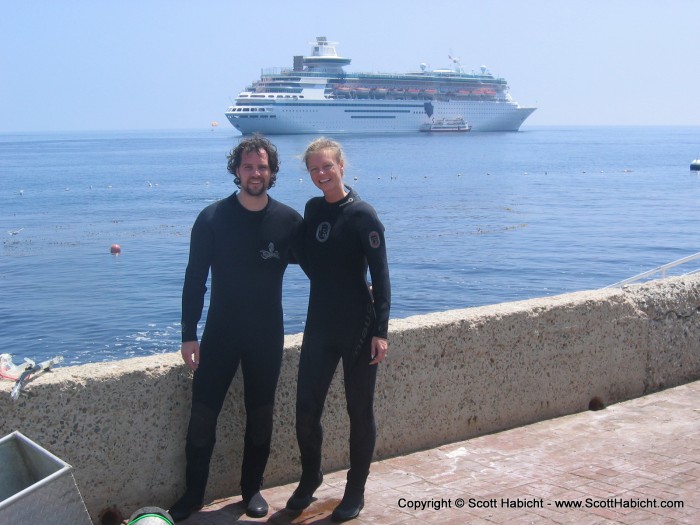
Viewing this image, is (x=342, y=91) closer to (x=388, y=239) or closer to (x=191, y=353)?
(x=388, y=239)

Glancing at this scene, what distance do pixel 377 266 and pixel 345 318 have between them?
0.24 metres

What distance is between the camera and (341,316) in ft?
11.3

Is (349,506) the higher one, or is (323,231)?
(323,231)

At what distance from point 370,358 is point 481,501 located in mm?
703

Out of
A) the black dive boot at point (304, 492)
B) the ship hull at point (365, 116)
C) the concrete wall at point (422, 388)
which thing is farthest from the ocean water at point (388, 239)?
the ship hull at point (365, 116)

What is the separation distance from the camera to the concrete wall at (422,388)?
327 centimetres

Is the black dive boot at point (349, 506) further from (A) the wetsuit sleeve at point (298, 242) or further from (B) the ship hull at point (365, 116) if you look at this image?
(B) the ship hull at point (365, 116)

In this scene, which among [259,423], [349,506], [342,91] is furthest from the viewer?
[342,91]

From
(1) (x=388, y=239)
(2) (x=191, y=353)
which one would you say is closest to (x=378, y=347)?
(2) (x=191, y=353)

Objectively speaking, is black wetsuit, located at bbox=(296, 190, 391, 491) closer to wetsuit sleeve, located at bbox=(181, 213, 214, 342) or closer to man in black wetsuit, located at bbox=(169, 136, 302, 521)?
man in black wetsuit, located at bbox=(169, 136, 302, 521)

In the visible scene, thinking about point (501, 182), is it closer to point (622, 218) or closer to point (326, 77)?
point (622, 218)

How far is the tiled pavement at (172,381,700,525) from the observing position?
333 centimetres

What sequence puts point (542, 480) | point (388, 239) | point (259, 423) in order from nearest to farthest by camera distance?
1. point (259, 423)
2. point (542, 480)
3. point (388, 239)

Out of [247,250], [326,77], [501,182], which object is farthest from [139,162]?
[247,250]
